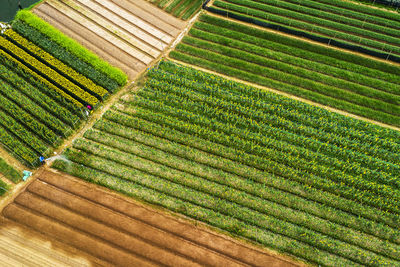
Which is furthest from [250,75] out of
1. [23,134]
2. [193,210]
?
[23,134]

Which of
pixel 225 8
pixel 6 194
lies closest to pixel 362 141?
pixel 225 8

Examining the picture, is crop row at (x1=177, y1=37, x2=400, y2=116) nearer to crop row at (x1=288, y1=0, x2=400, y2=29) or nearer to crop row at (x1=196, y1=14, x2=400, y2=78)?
crop row at (x1=196, y1=14, x2=400, y2=78)

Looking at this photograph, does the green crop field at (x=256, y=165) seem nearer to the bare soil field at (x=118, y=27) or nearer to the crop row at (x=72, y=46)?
the crop row at (x=72, y=46)

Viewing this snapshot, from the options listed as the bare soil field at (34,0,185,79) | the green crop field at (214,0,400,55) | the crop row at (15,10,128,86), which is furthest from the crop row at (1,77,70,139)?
the green crop field at (214,0,400,55)

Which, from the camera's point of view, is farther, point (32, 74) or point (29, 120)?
point (32, 74)

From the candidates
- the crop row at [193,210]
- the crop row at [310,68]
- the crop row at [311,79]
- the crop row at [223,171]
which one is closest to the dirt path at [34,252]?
the crop row at [193,210]

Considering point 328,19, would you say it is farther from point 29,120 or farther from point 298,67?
point 29,120

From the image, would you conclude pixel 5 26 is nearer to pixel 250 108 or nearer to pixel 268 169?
pixel 250 108
